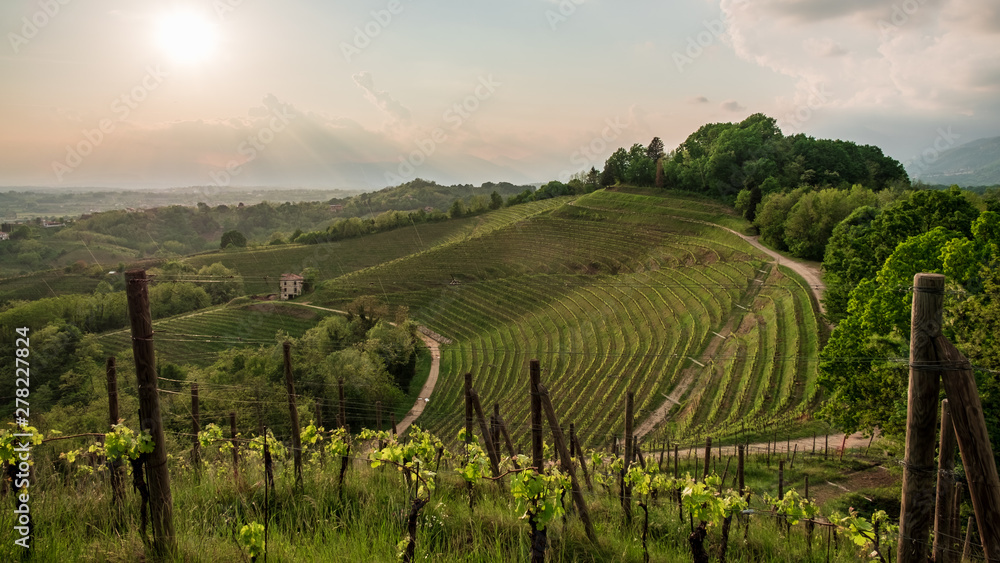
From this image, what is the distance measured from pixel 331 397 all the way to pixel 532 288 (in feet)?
62.2

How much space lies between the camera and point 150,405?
388 cm

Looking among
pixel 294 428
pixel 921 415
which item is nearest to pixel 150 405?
Result: pixel 294 428

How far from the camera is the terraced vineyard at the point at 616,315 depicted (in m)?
23.4

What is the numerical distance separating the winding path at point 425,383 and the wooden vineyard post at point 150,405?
2100 cm

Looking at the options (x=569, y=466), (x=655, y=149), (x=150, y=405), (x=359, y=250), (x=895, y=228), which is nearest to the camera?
(x=150, y=405)

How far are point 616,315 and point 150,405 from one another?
31.8 metres

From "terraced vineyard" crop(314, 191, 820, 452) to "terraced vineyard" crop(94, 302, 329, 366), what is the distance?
13.2 ft

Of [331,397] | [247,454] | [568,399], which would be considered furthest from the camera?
[331,397]

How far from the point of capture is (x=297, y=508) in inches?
193

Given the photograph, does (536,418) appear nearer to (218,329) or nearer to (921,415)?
(921,415)

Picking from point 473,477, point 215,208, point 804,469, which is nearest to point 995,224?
point 804,469

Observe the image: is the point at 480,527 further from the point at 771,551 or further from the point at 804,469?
the point at 804,469

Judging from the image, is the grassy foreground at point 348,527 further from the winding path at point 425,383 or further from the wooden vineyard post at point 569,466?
the winding path at point 425,383

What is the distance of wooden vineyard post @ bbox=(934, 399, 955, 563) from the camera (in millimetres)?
3996
